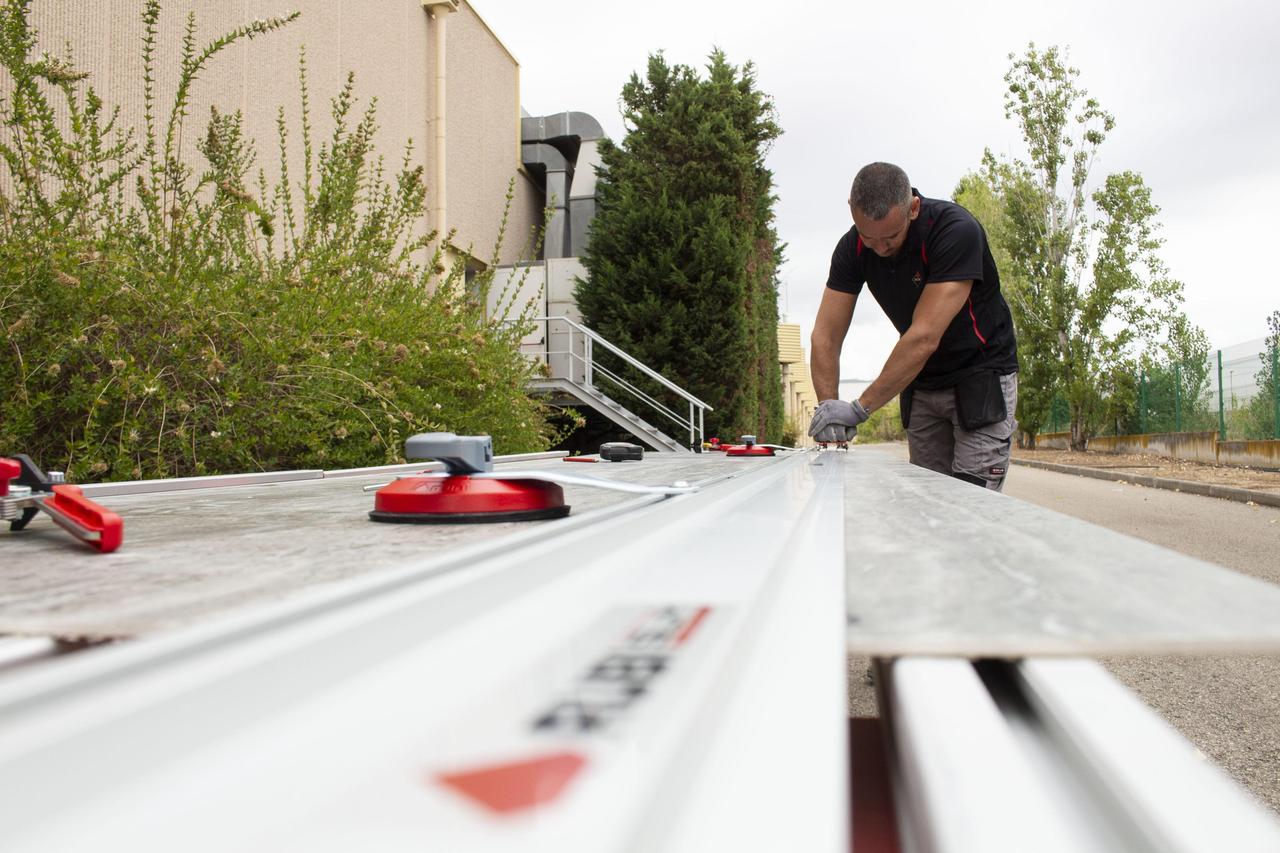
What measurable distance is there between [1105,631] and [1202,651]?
52mm

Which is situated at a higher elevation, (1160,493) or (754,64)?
(754,64)

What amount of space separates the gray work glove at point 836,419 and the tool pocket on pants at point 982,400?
396 millimetres

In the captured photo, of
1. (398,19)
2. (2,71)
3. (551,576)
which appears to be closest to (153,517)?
(551,576)

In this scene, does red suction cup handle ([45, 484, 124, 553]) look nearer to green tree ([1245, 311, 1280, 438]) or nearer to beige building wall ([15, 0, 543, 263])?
beige building wall ([15, 0, 543, 263])

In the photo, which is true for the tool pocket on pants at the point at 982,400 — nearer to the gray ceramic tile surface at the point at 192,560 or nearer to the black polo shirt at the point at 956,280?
the black polo shirt at the point at 956,280

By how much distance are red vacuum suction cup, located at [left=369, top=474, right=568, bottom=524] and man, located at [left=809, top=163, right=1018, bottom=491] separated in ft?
7.91

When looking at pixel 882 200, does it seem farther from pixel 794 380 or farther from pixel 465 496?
pixel 794 380

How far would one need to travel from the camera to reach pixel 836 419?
129 inches

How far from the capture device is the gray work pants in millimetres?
3172

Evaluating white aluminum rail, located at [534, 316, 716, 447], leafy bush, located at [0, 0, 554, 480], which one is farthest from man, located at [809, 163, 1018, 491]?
white aluminum rail, located at [534, 316, 716, 447]

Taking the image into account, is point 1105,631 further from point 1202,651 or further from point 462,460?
point 462,460

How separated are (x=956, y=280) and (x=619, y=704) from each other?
309 cm

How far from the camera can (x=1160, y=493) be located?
9070 mm

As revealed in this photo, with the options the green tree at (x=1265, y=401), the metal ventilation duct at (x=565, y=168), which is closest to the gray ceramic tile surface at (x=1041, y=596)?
the green tree at (x=1265, y=401)
